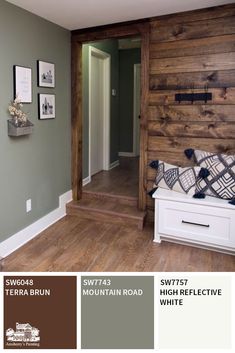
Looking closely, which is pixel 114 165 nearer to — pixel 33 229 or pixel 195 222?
pixel 33 229

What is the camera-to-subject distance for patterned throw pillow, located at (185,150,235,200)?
280 centimetres

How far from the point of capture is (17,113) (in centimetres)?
278

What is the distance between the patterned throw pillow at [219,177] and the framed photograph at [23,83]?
1.83m

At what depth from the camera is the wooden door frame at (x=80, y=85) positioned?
3250mm

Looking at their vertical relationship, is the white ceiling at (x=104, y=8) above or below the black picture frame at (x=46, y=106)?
above

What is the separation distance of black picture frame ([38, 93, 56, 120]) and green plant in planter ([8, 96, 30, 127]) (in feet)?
1.13

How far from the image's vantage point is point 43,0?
2633 mm

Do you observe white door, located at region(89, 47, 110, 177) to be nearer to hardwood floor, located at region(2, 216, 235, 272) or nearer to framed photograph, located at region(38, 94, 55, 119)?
framed photograph, located at region(38, 94, 55, 119)

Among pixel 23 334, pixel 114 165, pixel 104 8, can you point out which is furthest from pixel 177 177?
pixel 114 165

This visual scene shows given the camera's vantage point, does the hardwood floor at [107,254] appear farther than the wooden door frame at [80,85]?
No

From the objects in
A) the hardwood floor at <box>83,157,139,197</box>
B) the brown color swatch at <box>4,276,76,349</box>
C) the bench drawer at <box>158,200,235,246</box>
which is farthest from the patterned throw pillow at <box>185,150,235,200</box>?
the brown color swatch at <box>4,276,76,349</box>

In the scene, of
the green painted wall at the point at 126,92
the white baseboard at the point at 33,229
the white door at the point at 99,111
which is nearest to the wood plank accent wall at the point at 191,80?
the white baseboard at the point at 33,229

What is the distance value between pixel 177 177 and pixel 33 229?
1.61m

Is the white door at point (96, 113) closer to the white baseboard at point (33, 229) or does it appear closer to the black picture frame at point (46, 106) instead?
the white baseboard at point (33, 229)
